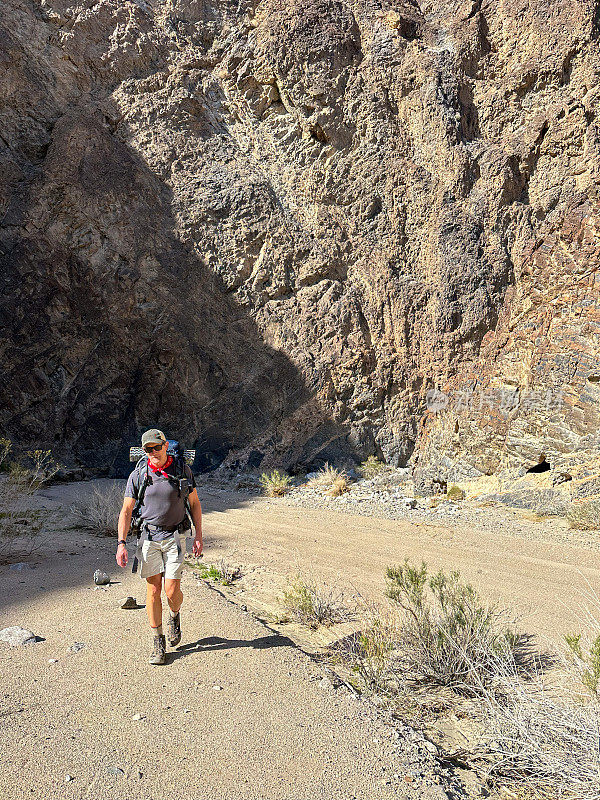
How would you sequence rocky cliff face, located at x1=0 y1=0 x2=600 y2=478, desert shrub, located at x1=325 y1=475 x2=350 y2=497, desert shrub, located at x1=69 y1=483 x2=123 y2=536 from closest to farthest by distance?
desert shrub, located at x1=69 y1=483 x2=123 y2=536 → desert shrub, located at x1=325 y1=475 x2=350 y2=497 → rocky cliff face, located at x1=0 y1=0 x2=600 y2=478

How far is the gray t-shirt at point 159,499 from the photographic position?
3514 millimetres

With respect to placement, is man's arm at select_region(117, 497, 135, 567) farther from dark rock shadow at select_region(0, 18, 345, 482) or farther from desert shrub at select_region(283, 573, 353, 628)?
dark rock shadow at select_region(0, 18, 345, 482)

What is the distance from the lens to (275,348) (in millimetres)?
15242

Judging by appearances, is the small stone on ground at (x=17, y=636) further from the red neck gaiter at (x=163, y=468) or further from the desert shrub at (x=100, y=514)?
the desert shrub at (x=100, y=514)

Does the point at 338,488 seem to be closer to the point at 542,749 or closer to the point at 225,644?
the point at 225,644

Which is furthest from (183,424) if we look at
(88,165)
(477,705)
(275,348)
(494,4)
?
(494,4)

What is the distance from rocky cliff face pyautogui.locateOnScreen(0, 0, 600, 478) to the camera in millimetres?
13602

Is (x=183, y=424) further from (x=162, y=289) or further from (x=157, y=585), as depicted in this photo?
(x=157, y=585)

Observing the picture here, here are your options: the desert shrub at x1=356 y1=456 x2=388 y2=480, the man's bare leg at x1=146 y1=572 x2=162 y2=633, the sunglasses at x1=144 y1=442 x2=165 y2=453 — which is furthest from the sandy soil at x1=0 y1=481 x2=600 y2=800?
Answer: the desert shrub at x1=356 y1=456 x2=388 y2=480

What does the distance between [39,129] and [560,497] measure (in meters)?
17.6

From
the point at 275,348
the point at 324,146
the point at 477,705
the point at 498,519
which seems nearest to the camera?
the point at 477,705

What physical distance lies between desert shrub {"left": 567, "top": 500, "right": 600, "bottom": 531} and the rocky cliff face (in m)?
4.07

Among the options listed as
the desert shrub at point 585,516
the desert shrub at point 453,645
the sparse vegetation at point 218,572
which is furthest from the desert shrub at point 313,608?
the desert shrub at point 585,516

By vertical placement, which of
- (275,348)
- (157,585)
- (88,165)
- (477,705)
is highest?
(88,165)
